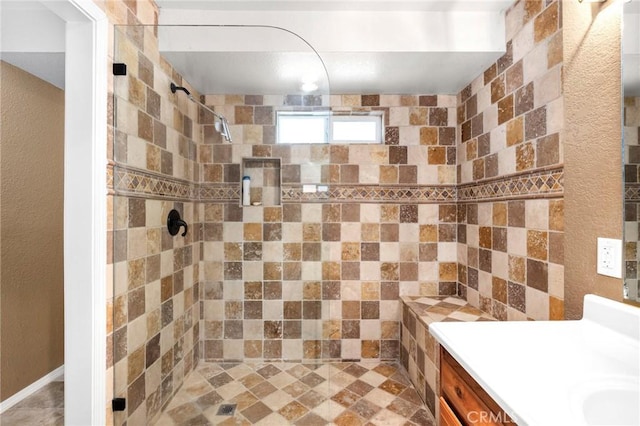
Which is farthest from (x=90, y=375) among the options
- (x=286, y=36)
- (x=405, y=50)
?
(x=405, y=50)

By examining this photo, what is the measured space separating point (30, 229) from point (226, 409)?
1814 mm

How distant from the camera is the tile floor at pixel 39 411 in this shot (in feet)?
5.03

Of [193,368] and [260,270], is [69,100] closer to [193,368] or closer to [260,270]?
[260,270]

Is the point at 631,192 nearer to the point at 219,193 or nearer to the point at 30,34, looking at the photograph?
the point at 219,193

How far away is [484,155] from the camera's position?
178 cm

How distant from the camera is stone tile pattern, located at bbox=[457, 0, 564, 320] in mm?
1208

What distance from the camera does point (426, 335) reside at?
164 cm

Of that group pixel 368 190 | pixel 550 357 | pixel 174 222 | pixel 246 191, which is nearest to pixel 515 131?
pixel 368 190

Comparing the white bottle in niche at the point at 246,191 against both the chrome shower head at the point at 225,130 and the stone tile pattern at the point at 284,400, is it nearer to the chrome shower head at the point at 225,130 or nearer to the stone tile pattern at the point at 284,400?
the chrome shower head at the point at 225,130

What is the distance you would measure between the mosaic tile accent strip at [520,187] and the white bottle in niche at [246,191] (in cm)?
152

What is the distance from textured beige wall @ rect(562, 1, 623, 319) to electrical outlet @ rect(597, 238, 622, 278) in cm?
2

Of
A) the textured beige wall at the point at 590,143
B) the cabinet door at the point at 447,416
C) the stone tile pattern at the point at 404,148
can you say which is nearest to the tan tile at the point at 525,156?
the textured beige wall at the point at 590,143

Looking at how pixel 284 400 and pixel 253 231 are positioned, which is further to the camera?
pixel 253 231

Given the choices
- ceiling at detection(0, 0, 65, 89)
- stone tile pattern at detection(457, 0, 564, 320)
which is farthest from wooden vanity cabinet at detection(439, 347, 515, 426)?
ceiling at detection(0, 0, 65, 89)
